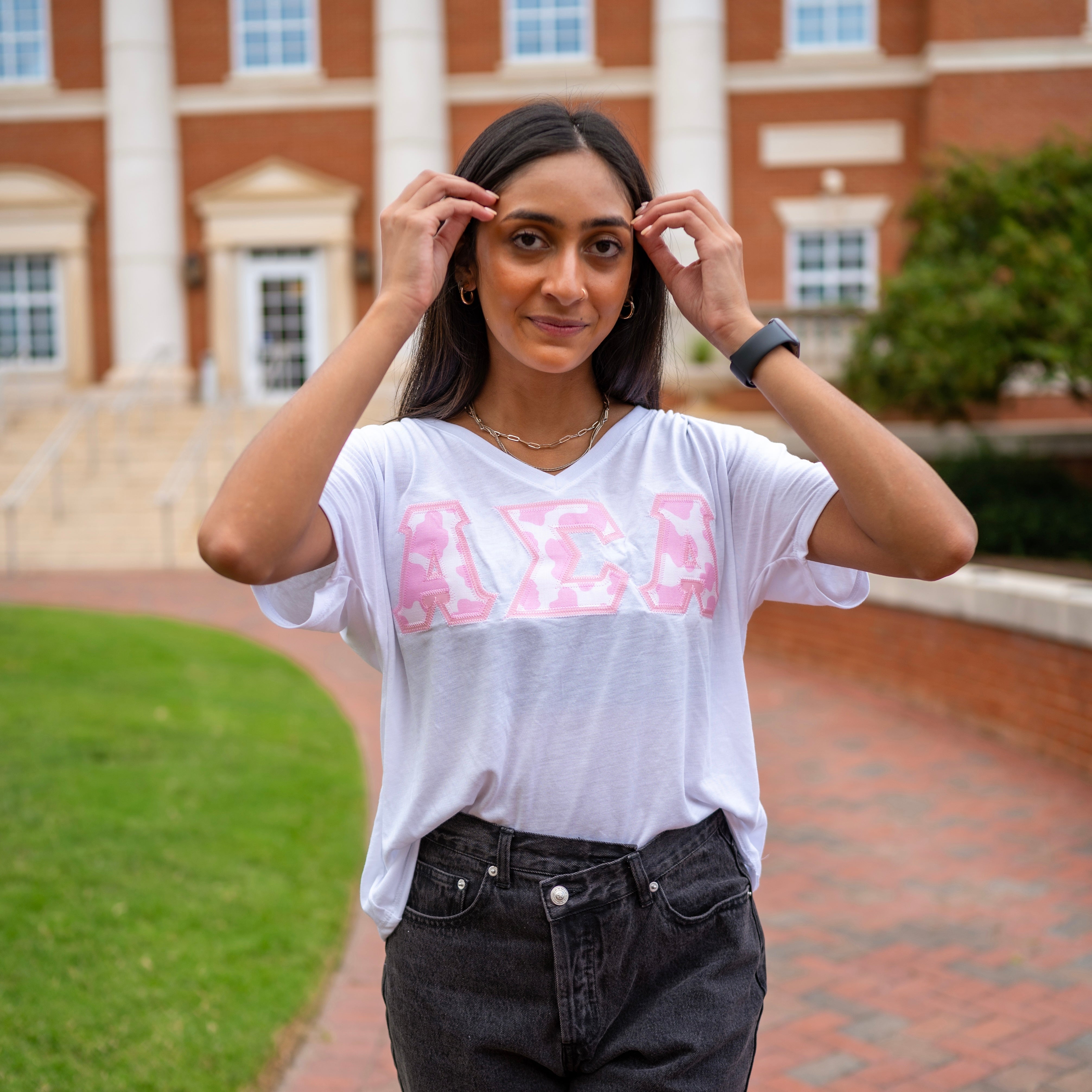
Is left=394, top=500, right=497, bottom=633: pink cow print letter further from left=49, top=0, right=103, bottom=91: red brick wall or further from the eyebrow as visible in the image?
left=49, top=0, right=103, bottom=91: red brick wall

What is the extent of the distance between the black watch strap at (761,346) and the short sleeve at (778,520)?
107mm

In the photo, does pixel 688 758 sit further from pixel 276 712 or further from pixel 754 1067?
pixel 276 712

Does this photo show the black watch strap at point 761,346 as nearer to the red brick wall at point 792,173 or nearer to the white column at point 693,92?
the white column at point 693,92

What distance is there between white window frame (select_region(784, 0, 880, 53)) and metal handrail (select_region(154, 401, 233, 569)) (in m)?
11.7

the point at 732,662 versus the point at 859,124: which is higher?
the point at 859,124

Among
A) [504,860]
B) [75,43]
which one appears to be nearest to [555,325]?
[504,860]

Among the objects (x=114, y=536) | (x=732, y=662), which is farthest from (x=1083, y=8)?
(x=732, y=662)

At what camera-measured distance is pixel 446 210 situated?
181cm

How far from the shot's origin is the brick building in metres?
21.8

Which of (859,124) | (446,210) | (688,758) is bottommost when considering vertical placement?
(688,758)

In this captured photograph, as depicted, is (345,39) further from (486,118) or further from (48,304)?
(48,304)

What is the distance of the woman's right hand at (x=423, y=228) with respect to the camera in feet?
5.93

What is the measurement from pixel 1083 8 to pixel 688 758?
23.0m

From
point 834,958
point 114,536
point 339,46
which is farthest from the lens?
point 339,46
